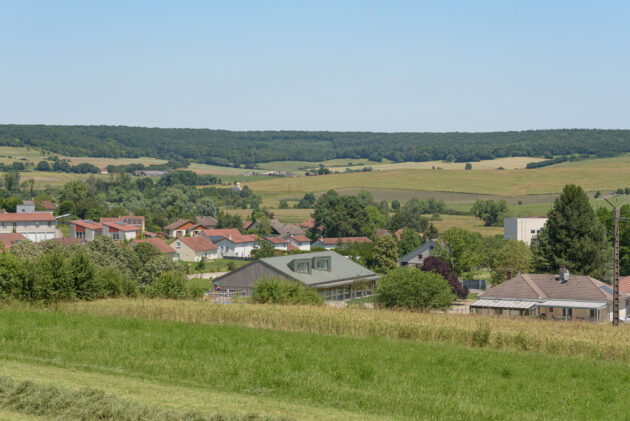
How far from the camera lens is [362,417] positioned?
1543 cm

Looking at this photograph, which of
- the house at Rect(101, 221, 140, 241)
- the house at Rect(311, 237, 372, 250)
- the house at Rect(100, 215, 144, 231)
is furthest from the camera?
the house at Rect(100, 215, 144, 231)

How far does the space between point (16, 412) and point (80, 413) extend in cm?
125

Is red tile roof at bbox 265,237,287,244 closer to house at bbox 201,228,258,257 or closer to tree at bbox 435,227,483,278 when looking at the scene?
house at bbox 201,228,258,257

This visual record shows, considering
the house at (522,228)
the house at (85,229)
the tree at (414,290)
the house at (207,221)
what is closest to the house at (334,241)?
the house at (522,228)

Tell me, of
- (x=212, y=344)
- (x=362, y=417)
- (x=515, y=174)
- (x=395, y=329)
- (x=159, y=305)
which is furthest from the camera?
(x=515, y=174)

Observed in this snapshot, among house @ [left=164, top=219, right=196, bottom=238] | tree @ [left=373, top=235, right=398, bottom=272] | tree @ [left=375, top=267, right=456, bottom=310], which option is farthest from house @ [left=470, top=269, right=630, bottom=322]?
house @ [left=164, top=219, right=196, bottom=238]

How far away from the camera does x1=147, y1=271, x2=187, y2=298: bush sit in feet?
138

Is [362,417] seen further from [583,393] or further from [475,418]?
[583,393]

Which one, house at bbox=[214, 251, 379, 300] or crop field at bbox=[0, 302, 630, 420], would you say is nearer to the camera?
crop field at bbox=[0, 302, 630, 420]

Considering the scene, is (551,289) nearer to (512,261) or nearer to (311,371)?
(512,261)

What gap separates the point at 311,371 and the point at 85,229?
9671cm

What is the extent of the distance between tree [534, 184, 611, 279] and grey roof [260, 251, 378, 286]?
15703mm

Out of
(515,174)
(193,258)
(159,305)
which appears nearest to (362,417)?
(159,305)

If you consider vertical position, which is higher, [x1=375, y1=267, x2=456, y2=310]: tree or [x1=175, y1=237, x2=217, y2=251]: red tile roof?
[x1=375, y1=267, x2=456, y2=310]: tree
